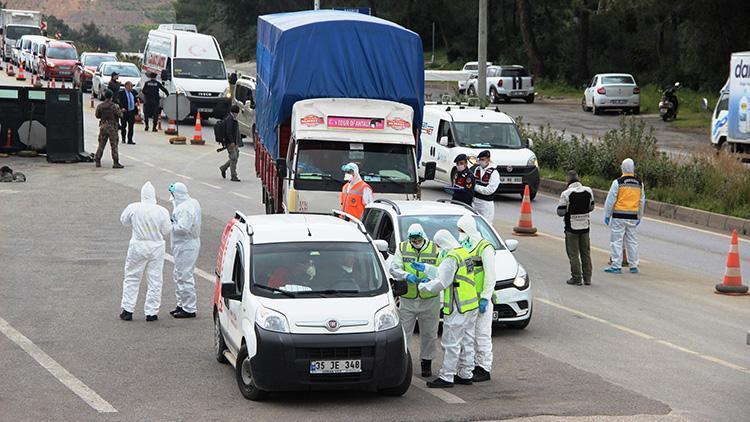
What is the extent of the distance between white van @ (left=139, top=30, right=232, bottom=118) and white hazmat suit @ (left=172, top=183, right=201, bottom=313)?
28.2 m

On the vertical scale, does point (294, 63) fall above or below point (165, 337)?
above

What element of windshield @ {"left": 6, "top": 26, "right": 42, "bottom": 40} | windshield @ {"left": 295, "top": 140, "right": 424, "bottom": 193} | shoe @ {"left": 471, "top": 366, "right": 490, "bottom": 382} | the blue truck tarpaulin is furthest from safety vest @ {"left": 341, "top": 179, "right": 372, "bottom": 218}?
windshield @ {"left": 6, "top": 26, "right": 42, "bottom": 40}

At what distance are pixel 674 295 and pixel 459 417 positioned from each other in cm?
790

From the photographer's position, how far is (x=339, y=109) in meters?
20.3

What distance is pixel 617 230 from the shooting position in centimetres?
1994

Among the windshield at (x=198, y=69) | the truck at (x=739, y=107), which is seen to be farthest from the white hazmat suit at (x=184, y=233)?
the windshield at (x=198, y=69)

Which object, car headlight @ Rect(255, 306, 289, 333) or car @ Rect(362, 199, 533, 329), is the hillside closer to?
car @ Rect(362, 199, 533, 329)

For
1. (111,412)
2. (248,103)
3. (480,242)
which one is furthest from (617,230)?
(248,103)

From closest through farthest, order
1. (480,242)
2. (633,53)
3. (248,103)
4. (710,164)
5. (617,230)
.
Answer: (480,242) → (617,230) → (710,164) → (248,103) → (633,53)

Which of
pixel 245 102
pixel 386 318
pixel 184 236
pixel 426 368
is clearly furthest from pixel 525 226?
pixel 245 102

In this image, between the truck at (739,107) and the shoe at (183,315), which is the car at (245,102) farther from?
the shoe at (183,315)

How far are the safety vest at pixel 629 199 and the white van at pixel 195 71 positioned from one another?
82.8 ft

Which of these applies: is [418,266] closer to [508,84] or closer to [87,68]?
[87,68]

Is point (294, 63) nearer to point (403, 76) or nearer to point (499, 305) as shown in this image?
point (403, 76)
